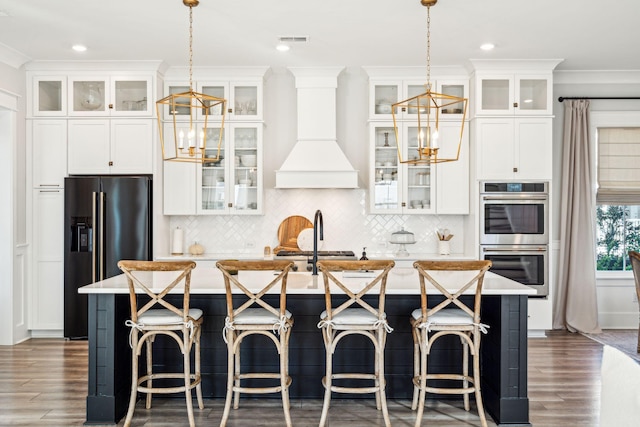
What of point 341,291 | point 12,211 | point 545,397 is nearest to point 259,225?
point 12,211

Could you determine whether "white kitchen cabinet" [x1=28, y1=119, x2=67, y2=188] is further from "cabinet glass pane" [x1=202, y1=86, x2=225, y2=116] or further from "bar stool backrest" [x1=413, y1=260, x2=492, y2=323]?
"bar stool backrest" [x1=413, y1=260, x2=492, y2=323]

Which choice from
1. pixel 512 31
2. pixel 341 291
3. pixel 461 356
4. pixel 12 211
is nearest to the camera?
pixel 341 291

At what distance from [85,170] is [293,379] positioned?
11.1 ft

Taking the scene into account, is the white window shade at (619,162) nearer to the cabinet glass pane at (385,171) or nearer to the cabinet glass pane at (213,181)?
the cabinet glass pane at (385,171)

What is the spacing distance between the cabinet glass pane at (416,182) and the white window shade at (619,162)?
201cm

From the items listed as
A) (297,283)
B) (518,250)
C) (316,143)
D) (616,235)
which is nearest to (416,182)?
(316,143)

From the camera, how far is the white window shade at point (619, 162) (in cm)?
618

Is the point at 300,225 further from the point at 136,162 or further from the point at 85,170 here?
the point at 85,170

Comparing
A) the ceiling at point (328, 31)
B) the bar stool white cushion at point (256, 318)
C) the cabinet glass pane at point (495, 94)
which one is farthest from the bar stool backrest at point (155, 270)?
the cabinet glass pane at point (495, 94)

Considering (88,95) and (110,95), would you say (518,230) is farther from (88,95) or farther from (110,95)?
(88,95)

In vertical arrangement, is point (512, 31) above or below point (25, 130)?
above

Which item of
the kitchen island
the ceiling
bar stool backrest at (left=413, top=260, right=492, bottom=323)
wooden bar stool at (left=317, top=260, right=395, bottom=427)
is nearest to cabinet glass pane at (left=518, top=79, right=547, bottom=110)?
the ceiling

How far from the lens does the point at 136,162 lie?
5.69m

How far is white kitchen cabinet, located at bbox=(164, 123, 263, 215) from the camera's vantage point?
231 inches
